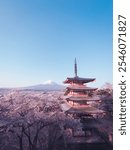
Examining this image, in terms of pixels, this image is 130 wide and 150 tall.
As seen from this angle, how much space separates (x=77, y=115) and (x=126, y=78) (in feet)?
27.9

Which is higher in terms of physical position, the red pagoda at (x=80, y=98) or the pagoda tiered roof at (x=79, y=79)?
the pagoda tiered roof at (x=79, y=79)

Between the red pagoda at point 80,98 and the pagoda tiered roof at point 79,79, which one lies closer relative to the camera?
the red pagoda at point 80,98

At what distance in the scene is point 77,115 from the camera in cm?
1291

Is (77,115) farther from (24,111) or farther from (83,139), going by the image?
(24,111)

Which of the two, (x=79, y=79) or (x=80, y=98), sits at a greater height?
(x=79, y=79)

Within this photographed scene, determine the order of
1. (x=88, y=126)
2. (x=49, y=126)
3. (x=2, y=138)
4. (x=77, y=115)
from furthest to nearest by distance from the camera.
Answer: (x=77, y=115)
(x=88, y=126)
(x=49, y=126)
(x=2, y=138)

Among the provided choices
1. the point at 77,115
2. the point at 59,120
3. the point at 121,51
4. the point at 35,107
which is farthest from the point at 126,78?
the point at 77,115

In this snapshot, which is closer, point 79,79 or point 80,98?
point 80,98

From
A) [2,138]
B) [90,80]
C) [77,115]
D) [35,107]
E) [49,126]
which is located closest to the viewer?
[2,138]

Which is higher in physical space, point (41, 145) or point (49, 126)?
point (49, 126)

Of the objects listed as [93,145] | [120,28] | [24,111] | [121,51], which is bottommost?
[93,145]

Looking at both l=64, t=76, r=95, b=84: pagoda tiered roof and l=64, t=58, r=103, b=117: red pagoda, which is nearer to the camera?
l=64, t=58, r=103, b=117: red pagoda

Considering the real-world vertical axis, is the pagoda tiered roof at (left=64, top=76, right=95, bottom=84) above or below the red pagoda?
above

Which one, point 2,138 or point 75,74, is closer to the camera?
point 2,138
